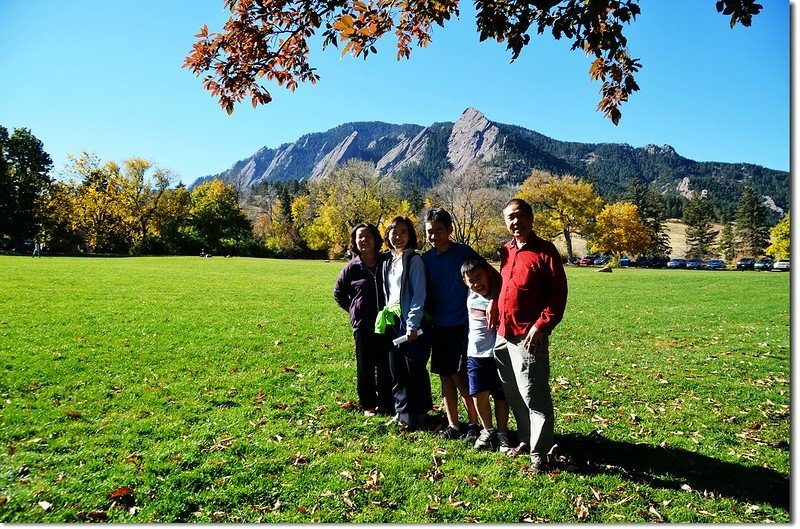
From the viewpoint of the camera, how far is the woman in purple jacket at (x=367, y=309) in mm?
5496

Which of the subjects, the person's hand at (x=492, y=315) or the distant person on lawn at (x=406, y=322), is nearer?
the person's hand at (x=492, y=315)

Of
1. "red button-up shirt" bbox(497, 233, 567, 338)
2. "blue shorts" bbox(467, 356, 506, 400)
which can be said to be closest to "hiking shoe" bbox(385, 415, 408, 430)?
"blue shorts" bbox(467, 356, 506, 400)

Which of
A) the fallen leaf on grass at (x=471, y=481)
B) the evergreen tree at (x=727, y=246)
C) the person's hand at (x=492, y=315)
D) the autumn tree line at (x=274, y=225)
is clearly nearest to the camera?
the fallen leaf on grass at (x=471, y=481)

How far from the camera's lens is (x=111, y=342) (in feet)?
29.2

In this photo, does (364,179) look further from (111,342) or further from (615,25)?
(615,25)

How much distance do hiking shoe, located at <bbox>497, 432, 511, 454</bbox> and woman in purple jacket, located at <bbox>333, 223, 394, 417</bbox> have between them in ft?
4.76

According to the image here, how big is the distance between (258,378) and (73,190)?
5747 cm

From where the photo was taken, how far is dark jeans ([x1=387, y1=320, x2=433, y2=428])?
513 centimetres

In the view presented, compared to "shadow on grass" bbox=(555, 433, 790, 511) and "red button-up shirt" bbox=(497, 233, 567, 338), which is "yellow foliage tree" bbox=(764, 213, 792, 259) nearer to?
"shadow on grass" bbox=(555, 433, 790, 511)

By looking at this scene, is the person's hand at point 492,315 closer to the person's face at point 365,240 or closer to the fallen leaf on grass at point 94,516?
the person's face at point 365,240

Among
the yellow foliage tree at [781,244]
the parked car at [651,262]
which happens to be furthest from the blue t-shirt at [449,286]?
the parked car at [651,262]

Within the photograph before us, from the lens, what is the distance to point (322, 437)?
4957mm

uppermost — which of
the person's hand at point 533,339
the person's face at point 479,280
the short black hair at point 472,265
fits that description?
the short black hair at point 472,265

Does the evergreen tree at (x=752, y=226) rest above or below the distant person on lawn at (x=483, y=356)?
above
